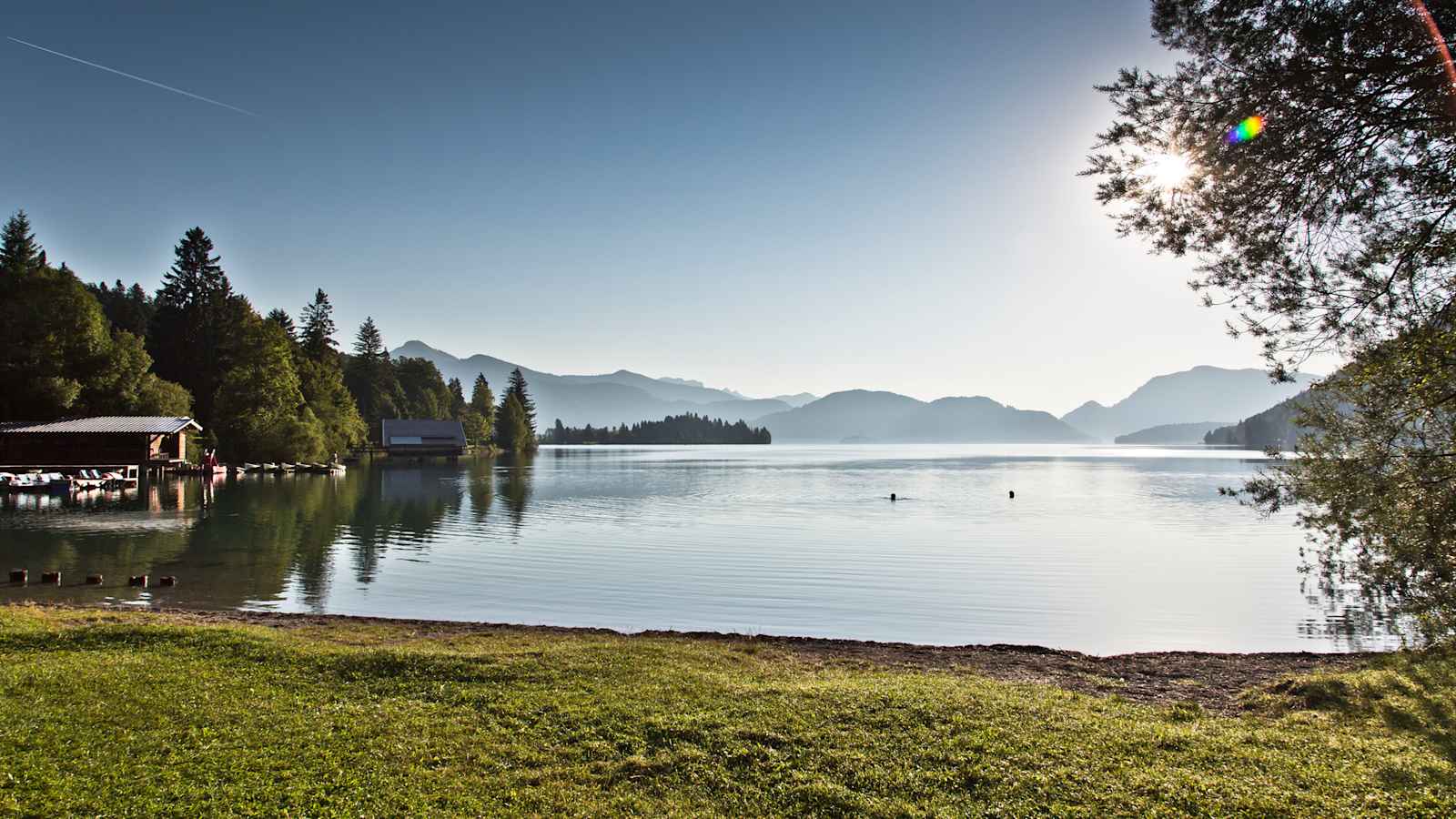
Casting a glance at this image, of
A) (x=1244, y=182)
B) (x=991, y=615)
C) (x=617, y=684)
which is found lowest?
(x=991, y=615)

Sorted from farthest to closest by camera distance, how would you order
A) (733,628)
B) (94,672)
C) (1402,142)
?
(733,628) → (94,672) → (1402,142)

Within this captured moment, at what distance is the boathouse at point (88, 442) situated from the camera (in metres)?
55.9

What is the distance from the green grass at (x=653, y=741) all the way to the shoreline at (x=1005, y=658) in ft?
3.37

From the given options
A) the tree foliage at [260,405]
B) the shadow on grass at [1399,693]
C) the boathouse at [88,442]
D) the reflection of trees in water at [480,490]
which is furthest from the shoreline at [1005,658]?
the tree foliage at [260,405]

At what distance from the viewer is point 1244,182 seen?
8.59m

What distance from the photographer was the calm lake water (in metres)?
17.9

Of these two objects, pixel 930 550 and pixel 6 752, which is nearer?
pixel 6 752

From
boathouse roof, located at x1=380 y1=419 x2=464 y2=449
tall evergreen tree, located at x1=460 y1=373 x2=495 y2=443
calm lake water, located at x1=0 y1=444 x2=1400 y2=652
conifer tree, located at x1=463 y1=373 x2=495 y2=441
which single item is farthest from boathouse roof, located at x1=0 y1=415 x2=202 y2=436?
conifer tree, located at x1=463 y1=373 x2=495 y2=441

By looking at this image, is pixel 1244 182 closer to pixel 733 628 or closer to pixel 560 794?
pixel 560 794

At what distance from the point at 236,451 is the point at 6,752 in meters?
76.4

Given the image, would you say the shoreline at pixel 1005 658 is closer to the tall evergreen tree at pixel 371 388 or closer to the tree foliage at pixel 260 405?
the tree foliage at pixel 260 405

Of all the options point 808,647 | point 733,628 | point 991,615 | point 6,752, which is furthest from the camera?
point 991,615

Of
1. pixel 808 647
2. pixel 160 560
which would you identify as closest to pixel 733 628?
A: pixel 808 647

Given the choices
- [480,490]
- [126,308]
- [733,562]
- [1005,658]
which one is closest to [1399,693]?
[1005,658]
